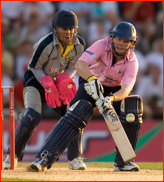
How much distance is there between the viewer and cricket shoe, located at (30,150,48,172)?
3.53m

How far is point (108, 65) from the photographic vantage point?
13.2ft


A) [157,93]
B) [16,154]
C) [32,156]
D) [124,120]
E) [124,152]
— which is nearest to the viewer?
[124,152]

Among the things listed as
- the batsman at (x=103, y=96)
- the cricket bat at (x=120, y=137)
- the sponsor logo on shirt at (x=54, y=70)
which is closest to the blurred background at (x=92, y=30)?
the sponsor logo on shirt at (x=54, y=70)

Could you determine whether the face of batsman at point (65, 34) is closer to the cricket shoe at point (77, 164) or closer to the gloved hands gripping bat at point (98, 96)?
the gloved hands gripping bat at point (98, 96)

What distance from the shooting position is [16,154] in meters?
4.26

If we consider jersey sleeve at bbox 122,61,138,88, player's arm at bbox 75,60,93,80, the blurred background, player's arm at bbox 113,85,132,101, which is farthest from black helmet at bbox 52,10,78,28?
the blurred background

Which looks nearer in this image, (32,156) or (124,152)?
(124,152)

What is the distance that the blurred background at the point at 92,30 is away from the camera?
7.41 metres

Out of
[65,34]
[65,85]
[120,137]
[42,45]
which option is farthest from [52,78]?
[120,137]

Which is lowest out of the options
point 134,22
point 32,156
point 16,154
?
point 32,156

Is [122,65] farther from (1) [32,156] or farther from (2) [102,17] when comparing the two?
(2) [102,17]

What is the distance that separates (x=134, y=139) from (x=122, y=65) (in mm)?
784

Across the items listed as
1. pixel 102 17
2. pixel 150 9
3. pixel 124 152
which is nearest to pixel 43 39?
pixel 124 152

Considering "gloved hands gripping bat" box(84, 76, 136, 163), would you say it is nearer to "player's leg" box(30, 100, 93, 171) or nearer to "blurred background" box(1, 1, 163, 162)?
"player's leg" box(30, 100, 93, 171)
